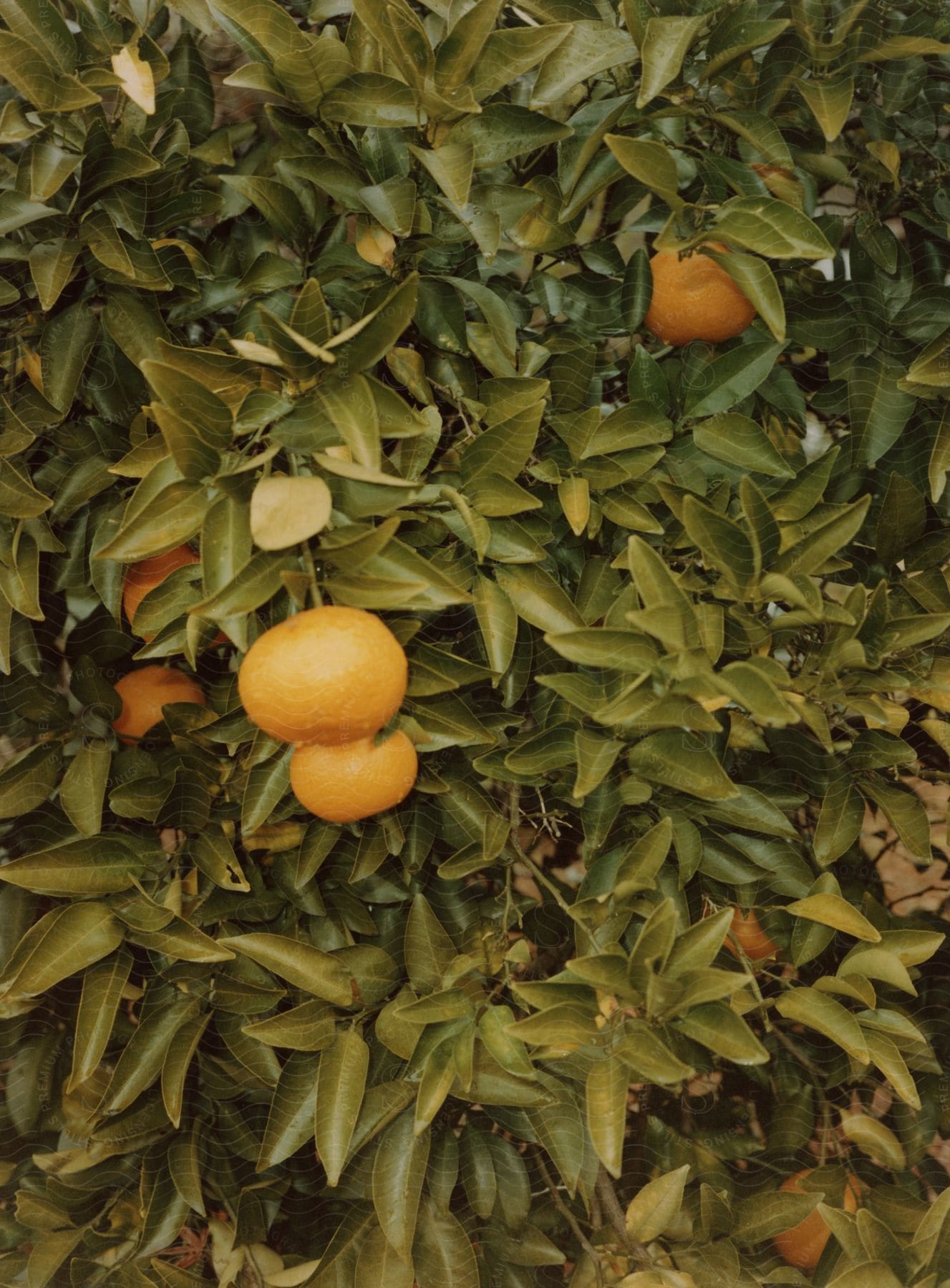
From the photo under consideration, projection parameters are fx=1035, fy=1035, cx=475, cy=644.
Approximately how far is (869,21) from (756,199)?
0.21m

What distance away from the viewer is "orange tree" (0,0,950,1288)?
0.74m

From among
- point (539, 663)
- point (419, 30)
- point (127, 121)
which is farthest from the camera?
point (539, 663)

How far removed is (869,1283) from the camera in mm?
837

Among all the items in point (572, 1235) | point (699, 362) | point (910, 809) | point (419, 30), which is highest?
point (419, 30)

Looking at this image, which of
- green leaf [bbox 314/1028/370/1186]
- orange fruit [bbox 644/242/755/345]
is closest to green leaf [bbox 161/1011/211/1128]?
green leaf [bbox 314/1028/370/1186]

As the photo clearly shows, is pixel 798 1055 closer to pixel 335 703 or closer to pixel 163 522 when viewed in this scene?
pixel 335 703

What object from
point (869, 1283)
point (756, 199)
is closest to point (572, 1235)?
point (869, 1283)

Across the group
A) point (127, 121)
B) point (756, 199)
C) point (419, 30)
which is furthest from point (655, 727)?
point (127, 121)

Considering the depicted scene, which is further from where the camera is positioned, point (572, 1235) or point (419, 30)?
point (572, 1235)

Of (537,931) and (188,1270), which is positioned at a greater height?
(537,931)

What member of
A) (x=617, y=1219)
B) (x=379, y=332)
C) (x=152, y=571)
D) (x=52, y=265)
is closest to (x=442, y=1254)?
(x=617, y=1219)

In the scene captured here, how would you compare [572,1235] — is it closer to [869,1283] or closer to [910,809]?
[869,1283]

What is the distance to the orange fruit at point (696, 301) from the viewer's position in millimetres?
834

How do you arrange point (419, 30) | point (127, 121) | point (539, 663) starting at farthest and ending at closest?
1. point (539, 663)
2. point (127, 121)
3. point (419, 30)
